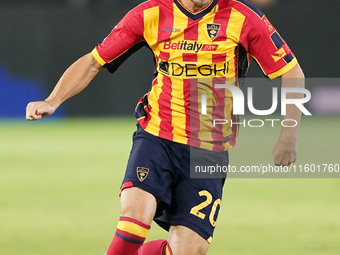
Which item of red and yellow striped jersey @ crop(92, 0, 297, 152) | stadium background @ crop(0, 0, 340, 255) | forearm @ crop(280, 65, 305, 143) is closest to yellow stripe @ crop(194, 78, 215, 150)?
red and yellow striped jersey @ crop(92, 0, 297, 152)

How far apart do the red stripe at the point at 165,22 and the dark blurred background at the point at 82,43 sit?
8434 millimetres

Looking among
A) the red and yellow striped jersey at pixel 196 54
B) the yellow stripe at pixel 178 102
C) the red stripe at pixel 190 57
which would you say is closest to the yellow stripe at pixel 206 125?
the red and yellow striped jersey at pixel 196 54

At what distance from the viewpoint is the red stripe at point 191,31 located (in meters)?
3.68

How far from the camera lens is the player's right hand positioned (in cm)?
349

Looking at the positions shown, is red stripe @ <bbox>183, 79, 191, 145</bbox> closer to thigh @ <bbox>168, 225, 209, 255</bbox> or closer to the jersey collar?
the jersey collar

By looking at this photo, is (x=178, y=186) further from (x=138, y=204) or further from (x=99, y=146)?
(x=99, y=146)

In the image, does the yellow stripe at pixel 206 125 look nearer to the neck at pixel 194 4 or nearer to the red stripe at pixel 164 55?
the red stripe at pixel 164 55

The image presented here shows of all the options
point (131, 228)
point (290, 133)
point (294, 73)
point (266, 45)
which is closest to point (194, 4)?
point (266, 45)

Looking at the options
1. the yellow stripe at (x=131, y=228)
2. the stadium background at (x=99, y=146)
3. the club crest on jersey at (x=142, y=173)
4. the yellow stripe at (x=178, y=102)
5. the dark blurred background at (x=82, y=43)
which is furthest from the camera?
the dark blurred background at (x=82, y=43)

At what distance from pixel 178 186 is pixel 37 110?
94cm

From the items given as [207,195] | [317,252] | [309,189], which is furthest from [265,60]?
[309,189]

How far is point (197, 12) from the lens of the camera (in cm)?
370

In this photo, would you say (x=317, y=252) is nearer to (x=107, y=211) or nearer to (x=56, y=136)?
(x=107, y=211)

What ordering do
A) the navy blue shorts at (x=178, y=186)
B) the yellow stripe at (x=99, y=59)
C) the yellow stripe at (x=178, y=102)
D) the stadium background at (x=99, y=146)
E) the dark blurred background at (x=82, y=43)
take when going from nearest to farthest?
the navy blue shorts at (x=178, y=186) < the yellow stripe at (x=178, y=102) < the yellow stripe at (x=99, y=59) < the stadium background at (x=99, y=146) < the dark blurred background at (x=82, y=43)
